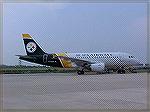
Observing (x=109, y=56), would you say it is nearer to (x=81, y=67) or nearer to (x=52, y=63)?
(x=81, y=67)

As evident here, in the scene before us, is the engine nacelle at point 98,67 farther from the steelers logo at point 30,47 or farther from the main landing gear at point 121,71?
the steelers logo at point 30,47

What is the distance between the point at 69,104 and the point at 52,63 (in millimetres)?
22768

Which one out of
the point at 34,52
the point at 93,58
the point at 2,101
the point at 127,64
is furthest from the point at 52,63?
the point at 2,101

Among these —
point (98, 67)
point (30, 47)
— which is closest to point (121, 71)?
point (98, 67)

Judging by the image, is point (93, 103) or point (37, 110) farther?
point (93, 103)

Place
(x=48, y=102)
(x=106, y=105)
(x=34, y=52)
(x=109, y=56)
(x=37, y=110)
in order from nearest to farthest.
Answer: (x=37, y=110), (x=106, y=105), (x=48, y=102), (x=34, y=52), (x=109, y=56)

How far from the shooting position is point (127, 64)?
3491 cm

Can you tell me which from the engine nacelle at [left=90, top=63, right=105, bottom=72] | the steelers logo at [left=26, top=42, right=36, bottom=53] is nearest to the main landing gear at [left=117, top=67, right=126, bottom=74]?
the engine nacelle at [left=90, top=63, right=105, bottom=72]

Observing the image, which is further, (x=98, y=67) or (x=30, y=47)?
(x=98, y=67)

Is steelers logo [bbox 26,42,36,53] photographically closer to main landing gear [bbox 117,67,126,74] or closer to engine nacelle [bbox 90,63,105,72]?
engine nacelle [bbox 90,63,105,72]

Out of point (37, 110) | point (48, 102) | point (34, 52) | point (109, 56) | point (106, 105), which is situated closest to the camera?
point (37, 110)

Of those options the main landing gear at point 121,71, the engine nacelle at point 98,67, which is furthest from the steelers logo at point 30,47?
the main landing gear at point 121,71

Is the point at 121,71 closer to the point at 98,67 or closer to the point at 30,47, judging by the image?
the point at 98,67

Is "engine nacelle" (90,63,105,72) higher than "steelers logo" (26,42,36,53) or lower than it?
lower
